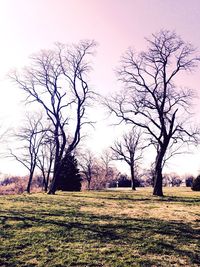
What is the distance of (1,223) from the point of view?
38.8 feet

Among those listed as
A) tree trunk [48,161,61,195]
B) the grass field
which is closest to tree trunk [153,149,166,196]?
tree trunk [48,161,61,195]

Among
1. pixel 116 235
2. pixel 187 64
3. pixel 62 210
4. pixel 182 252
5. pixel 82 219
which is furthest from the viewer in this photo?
pixel 187 64

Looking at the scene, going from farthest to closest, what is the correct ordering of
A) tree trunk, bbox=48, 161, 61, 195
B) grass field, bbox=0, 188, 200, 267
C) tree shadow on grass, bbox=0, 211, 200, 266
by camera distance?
tree trunk, bbox=48, 161, 61, 195 < tree shadow on grass, bbox=0, 211, 200, 266 < grass field, bbox=0, 188, 200, 267

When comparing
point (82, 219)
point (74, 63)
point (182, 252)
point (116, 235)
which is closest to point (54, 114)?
point (74, 63)

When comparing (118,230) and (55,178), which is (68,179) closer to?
(55,178)

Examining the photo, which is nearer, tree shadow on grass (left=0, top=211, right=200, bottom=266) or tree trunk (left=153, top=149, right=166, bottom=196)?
tree shadow on grass (left=0, top=211, right=200, bottom=266)

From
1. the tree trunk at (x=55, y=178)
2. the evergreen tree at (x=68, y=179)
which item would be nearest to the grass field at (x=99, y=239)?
the tree trunk at (x=55, y=178)

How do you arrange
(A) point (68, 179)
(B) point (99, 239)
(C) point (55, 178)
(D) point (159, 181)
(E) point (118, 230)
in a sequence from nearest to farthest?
1. (B) point (99, 239)
2. (E) point (118, 230)
3. (D) point (159, 181)
4. (C) point (55, 178)
5. (A) point (68, 179)

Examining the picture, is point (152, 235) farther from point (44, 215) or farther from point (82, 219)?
point (44, 215)

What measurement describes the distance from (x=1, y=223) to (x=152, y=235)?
18.3ft

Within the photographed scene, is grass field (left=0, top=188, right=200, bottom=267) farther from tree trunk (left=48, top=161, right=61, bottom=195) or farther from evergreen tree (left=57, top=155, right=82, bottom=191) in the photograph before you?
evergreen tree (left=57, top=155, right=82, bottom=191)

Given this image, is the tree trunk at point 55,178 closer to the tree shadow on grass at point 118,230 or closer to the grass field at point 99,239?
the grass field at point 99,239

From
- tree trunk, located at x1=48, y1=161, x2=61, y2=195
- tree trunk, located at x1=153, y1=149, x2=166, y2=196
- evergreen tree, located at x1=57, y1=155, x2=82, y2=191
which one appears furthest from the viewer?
evergreen tree, located at x1=57, y1=155, x2=82, y2=191

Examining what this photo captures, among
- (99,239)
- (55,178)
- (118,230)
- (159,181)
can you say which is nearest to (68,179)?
(55,178)
